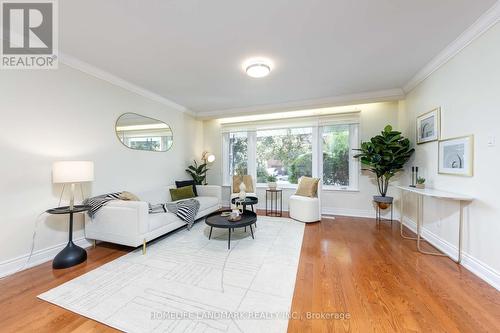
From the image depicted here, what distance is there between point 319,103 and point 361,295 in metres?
3.58

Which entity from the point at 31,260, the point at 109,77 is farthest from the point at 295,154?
the point at 31,260

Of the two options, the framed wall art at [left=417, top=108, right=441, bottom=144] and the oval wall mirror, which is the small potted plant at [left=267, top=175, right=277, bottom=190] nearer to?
the oval wall mirror

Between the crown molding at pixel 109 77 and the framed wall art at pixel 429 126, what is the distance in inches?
188

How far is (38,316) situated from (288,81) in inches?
158

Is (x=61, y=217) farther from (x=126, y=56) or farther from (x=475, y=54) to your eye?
(x=475, y=54)

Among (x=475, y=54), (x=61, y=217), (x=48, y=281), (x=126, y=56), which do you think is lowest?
(x=48, y=281)

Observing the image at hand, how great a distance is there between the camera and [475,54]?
215cm

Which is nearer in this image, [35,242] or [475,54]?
[475,54]

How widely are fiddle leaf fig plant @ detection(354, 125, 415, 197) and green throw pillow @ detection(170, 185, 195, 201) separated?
3663 millimetres

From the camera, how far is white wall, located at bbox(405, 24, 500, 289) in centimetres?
193

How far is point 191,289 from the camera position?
188 cm

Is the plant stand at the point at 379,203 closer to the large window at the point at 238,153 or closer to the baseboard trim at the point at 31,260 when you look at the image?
the large window at the point at 238,153


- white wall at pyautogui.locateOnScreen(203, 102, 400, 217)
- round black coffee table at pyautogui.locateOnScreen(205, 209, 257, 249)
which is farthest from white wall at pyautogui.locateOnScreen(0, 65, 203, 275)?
Answer: white wall at pyautogui.locateOnScreen(203, 102, 400, 217)

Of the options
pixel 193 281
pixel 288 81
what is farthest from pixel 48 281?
Result: pixel 288 81
